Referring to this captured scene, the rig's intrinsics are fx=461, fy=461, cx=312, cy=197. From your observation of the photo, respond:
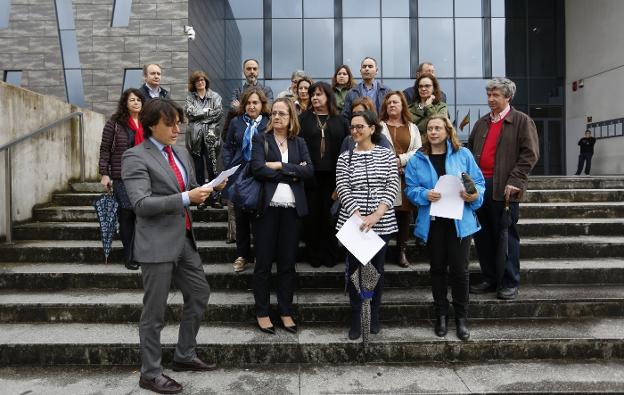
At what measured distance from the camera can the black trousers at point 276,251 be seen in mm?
4012

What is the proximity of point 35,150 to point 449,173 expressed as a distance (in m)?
5.77

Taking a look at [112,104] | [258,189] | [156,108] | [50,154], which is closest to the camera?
[156,108]

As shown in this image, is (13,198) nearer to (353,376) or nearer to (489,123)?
(353,376)

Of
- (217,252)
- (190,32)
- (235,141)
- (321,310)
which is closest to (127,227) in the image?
(217,252)

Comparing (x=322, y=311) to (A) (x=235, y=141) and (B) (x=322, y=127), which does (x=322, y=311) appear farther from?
(A) (x=235, y=141)

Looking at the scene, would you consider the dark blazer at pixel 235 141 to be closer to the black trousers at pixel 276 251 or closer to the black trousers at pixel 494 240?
the black trousers at pixel 276 251

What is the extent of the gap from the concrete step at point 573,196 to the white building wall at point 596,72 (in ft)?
28.6

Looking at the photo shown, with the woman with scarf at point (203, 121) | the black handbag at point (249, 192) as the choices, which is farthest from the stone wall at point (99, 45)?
the black handbag at point (249, 192)

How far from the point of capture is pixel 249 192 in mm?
4047

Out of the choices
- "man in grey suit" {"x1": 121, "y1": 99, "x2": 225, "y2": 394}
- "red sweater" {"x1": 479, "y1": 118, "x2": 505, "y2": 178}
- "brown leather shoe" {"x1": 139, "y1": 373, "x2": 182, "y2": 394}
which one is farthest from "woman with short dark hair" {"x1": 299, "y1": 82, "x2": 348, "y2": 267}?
"brown leather shoe" {"x1": 139, "y1": 373, "x2": 182, "y2": 394}

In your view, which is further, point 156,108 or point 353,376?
point 353,376

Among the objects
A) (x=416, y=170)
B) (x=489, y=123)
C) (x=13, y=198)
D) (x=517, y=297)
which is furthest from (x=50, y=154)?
(x=517, y=297)

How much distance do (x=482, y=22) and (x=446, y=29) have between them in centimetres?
133

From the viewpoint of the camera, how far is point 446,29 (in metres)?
16.4
